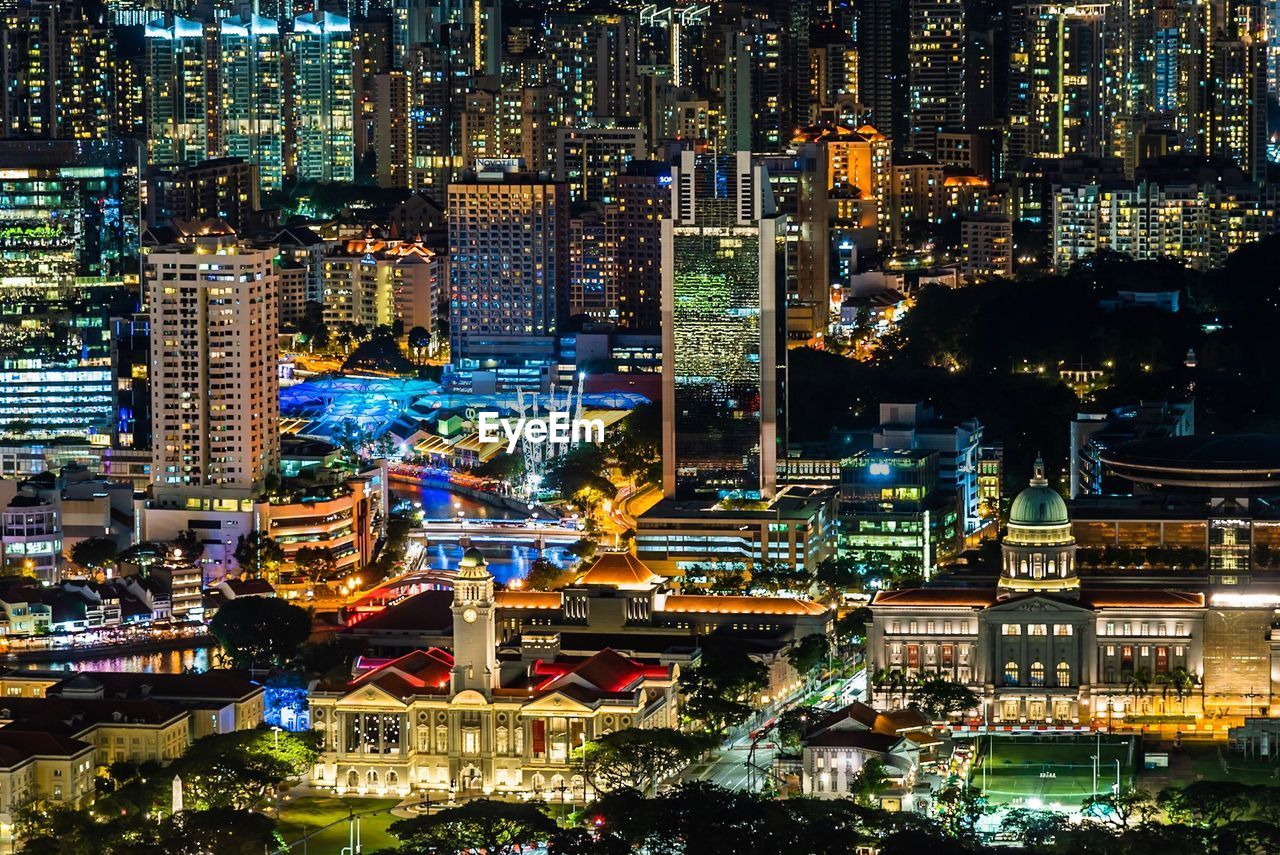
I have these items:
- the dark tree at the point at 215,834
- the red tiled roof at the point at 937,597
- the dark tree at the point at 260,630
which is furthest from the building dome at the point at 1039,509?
the dark tree at the point at 215,834

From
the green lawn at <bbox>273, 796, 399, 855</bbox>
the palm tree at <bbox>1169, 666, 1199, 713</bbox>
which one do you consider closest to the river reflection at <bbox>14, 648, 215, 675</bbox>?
the green lawn at <bbox>273, 796, 399, 855</bbox>

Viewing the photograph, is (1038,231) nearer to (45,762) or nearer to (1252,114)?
(1252,114)

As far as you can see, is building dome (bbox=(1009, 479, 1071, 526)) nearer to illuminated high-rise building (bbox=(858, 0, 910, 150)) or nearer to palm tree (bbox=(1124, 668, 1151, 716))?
palm tree (bbox=(1124, 668, 1151, 716))

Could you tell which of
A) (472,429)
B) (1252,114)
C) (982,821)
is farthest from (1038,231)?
(982,821)

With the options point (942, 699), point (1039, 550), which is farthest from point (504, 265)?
point (942, 699)

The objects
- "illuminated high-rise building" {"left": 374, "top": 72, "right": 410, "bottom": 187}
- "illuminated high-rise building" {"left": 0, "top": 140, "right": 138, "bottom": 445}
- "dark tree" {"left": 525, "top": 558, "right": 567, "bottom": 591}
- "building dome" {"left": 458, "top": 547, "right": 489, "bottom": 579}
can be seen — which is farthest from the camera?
"illuminated high-rise building" {"left": 374, "top": 72, "right": 410, "bottom": 187}
